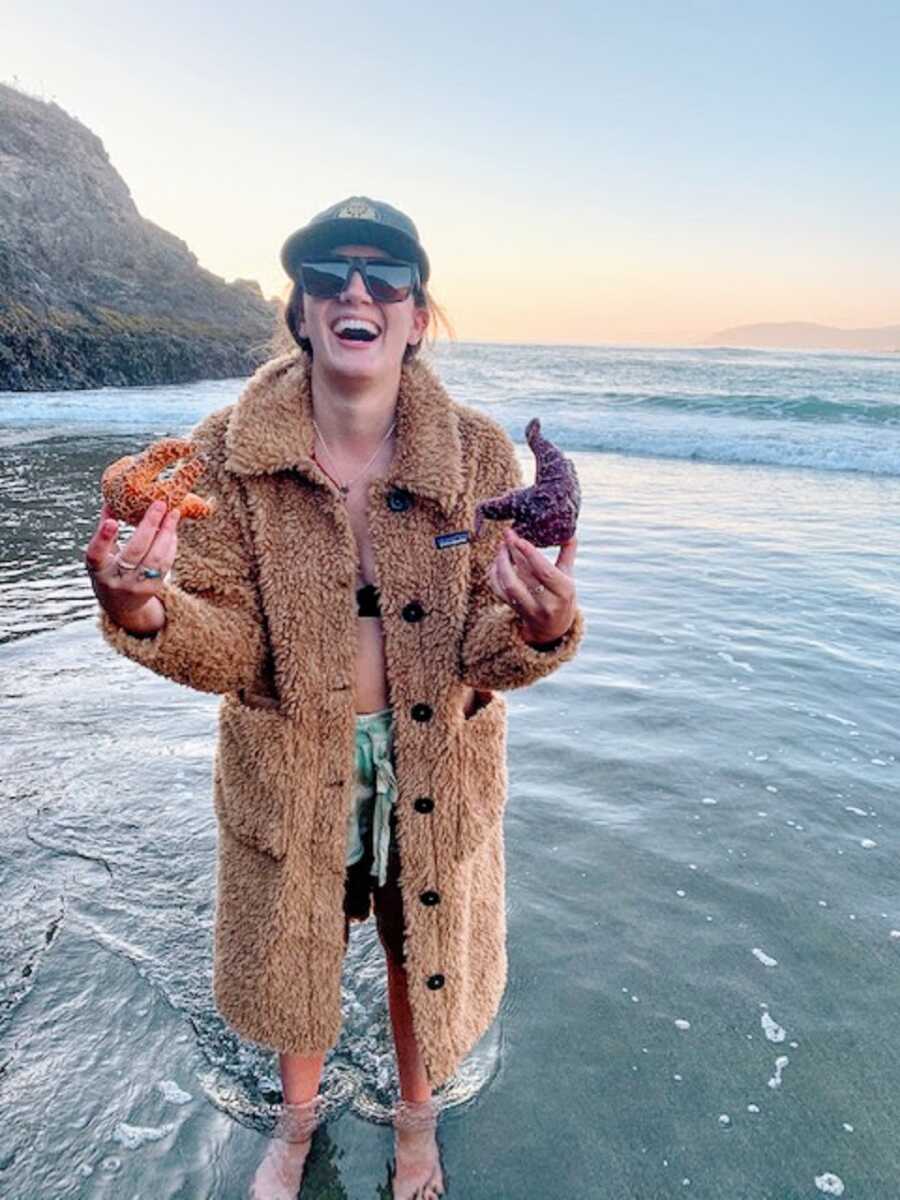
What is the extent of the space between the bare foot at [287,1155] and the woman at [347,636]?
1.41 feet

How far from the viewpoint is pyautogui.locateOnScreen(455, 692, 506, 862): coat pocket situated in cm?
237

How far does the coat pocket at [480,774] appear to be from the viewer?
237cm

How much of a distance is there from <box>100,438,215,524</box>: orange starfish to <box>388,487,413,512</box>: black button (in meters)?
0.46

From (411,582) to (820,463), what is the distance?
1747 centimetres

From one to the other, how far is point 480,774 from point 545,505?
79 centimetres

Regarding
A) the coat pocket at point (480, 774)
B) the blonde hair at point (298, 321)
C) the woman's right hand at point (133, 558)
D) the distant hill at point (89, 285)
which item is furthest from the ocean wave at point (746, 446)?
the woman's right hand at point (133, 558)

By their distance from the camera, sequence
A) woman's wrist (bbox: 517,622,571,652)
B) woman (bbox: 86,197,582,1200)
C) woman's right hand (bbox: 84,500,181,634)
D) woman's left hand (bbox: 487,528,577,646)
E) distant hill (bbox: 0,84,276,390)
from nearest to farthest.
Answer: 1. woman's right hand (bbox: 84,500,181,634)
2. woman's left hand (bbox: 487,528,577,646)
3. woman's wrist (bbox: 517,622,571,652)
4. woman (bbox: 86,197,582,1200)
5. distant hill (bbox: 0,84,276,390)

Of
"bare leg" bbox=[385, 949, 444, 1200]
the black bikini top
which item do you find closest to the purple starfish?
the black bikini top

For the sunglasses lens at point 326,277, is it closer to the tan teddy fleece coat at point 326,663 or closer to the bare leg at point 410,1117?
the tan teddy fleece coat at point 326,663

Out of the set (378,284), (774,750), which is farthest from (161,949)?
(774,750)

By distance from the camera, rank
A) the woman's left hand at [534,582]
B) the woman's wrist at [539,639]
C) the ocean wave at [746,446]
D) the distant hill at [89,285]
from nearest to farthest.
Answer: the woman's left hand at [534,582] → the woman's wrist at [539,639] → the ocean wave at [746,446] → the distant hill at [89,285]

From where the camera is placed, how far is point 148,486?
1904mm

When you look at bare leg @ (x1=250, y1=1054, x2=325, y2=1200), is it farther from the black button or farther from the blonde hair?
the blonde hair

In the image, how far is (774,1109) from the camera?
297 cm
